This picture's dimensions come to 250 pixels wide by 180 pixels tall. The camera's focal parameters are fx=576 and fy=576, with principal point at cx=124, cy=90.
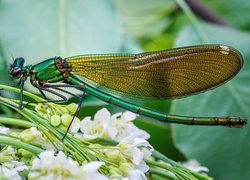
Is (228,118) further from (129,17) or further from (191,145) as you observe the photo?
(129,17)

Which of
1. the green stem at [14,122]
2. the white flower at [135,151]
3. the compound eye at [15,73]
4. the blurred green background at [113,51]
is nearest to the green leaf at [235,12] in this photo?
the blurred green background at [113,51]

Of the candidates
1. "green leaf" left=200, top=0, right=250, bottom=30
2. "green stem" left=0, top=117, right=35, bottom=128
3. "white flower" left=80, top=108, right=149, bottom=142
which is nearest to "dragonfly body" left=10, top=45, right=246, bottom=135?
"white flower" left=80, top=108, right=149, bottom=142

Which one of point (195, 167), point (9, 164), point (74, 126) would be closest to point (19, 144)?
point (9, 164)

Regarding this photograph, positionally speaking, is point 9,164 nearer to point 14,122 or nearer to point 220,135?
point 14,122

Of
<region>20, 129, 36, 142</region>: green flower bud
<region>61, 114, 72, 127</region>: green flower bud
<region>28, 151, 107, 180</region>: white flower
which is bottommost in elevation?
<region>28, 151, 107, 180</region>: white flower

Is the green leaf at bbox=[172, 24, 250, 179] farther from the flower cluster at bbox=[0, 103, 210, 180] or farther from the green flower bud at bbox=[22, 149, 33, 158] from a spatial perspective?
the green flower bud at bbox=[22, 149, 33, 158]

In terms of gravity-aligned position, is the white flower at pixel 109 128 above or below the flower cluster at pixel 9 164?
above

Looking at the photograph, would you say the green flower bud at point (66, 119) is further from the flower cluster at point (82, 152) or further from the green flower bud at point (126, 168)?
the green flower bud at point (126, 168)
